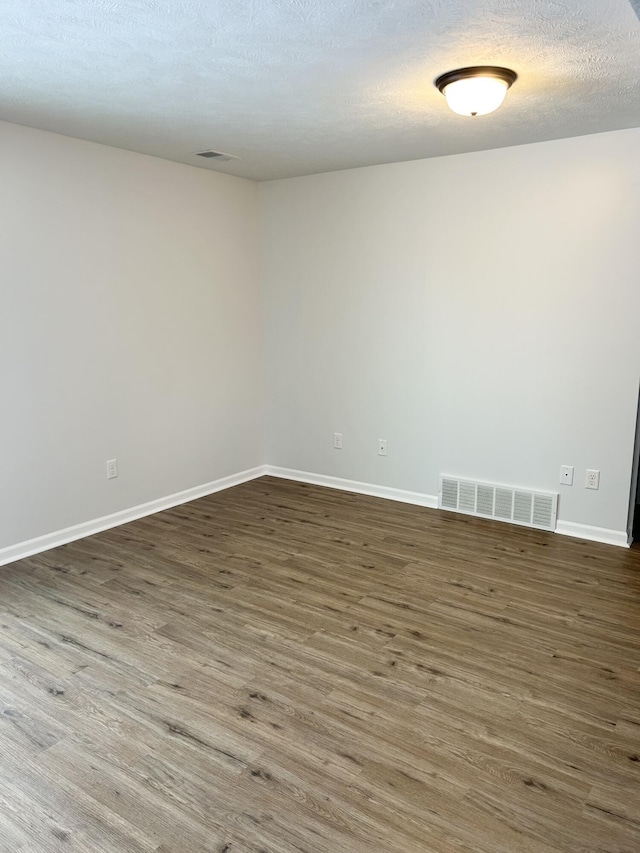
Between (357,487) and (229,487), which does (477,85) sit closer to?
(357,487)

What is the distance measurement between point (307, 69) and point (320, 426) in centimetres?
289

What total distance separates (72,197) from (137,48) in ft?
5.34

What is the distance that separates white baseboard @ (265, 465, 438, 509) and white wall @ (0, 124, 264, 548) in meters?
0.37

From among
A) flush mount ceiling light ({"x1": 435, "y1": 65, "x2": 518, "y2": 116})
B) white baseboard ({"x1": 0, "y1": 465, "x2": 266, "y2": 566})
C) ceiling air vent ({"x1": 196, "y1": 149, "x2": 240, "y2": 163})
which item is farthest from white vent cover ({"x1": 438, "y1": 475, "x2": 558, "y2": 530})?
ceiling air vent ({"x1": 196, "y1": 149, "x2": 240, "y2": 163})

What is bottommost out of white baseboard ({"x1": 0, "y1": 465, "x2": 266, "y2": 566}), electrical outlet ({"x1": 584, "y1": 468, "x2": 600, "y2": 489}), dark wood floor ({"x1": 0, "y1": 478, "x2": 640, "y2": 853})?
dark wood floor ({"x1": 0, "y1": 478, "x2": 640, "y2": 853})

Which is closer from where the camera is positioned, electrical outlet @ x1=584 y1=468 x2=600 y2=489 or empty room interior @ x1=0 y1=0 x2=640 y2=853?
empty room interior @ x1=0 y1=0 x2=640 y2=853

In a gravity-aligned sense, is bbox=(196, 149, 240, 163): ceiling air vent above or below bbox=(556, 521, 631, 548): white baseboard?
above

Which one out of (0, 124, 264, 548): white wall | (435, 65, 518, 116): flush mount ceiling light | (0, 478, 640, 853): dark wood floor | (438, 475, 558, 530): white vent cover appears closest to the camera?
(0, 478, 640, 853): dark wood floor

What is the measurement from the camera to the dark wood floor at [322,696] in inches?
71.7

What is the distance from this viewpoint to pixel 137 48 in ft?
7.36

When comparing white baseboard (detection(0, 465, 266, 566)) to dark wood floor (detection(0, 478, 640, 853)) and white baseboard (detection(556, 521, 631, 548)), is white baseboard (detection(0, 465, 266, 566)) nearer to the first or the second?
dark wood floor (detection(0, 478, 640, 853))

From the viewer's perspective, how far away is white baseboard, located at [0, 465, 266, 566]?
3.64m

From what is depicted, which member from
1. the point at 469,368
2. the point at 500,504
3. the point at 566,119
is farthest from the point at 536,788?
the point at 566,119

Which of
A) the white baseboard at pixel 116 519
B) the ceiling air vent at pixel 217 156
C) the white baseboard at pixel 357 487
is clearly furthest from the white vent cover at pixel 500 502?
the ceiling air vent at pixel 217 156
